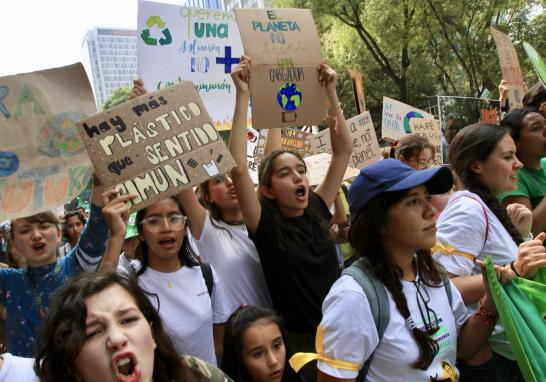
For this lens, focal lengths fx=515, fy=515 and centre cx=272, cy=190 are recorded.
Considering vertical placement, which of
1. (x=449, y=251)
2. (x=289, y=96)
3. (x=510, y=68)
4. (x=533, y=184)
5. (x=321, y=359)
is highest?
(x=510, y=68)

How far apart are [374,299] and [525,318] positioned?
2.19 feet

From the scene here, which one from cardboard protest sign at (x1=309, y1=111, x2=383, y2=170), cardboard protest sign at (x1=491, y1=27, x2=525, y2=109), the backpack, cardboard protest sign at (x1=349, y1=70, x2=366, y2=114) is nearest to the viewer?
the backpack

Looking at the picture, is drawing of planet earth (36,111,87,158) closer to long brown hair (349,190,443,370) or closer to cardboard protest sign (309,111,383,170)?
long brown hair (349,190,443,370)

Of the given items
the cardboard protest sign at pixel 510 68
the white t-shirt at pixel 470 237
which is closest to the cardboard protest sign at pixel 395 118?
the cardboard protest sign at pixel 510 68

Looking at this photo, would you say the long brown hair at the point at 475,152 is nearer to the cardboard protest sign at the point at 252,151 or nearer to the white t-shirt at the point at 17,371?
the white t-shirt at the point at 17,371

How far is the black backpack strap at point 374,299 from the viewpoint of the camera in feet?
6.02

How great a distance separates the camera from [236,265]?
3000 mm

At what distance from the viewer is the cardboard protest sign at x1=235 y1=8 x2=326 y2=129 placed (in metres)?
3.31

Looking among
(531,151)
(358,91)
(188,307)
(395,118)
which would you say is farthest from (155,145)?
(395,118)

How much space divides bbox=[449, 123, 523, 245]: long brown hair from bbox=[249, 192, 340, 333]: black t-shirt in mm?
822

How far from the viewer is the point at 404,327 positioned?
190cm

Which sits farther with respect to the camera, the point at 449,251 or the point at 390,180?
the point at 449,251

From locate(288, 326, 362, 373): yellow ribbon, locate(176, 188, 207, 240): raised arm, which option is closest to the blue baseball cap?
locate(288, 326, 362, 373): yellow ribbon

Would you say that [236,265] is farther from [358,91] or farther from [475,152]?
[358,91]
